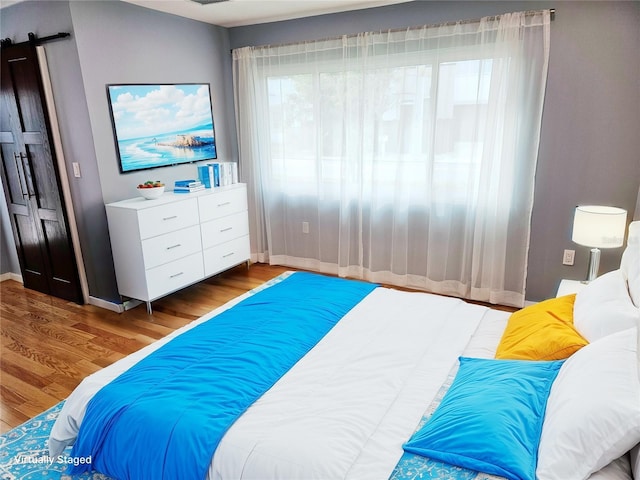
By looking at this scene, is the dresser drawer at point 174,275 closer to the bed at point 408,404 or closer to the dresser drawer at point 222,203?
the dresser drawer at point 222,203

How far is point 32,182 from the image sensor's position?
3646 mm

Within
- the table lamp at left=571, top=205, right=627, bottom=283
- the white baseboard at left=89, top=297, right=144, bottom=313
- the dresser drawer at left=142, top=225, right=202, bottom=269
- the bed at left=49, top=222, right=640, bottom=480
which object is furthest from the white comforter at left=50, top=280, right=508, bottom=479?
the white baseboard at left=89, top=297, right=144, bottom=313

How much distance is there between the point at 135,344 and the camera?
303 cm

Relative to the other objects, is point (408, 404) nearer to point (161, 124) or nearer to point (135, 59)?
point (161, 124)

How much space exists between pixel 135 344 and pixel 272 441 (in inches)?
80.3

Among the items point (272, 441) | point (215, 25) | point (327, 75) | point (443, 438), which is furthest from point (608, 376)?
point (215, 25)

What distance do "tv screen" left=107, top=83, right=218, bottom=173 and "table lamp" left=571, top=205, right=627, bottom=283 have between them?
3287mm

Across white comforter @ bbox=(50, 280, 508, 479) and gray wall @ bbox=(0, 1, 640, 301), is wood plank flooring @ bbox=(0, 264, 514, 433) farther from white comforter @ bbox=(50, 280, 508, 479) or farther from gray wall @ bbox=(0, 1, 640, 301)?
white comforter @ bbox=(50, 280, 508, 479)

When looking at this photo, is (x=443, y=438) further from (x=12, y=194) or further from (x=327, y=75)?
(x=12, y=194)

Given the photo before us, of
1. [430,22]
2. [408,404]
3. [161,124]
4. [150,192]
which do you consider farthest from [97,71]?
[408,404]

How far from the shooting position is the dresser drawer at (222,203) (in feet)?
12.4

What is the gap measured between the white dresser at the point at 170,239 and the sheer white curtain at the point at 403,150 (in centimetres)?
68

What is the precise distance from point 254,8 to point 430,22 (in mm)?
1478

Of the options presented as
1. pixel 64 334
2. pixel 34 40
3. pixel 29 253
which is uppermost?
pixel 34 40
